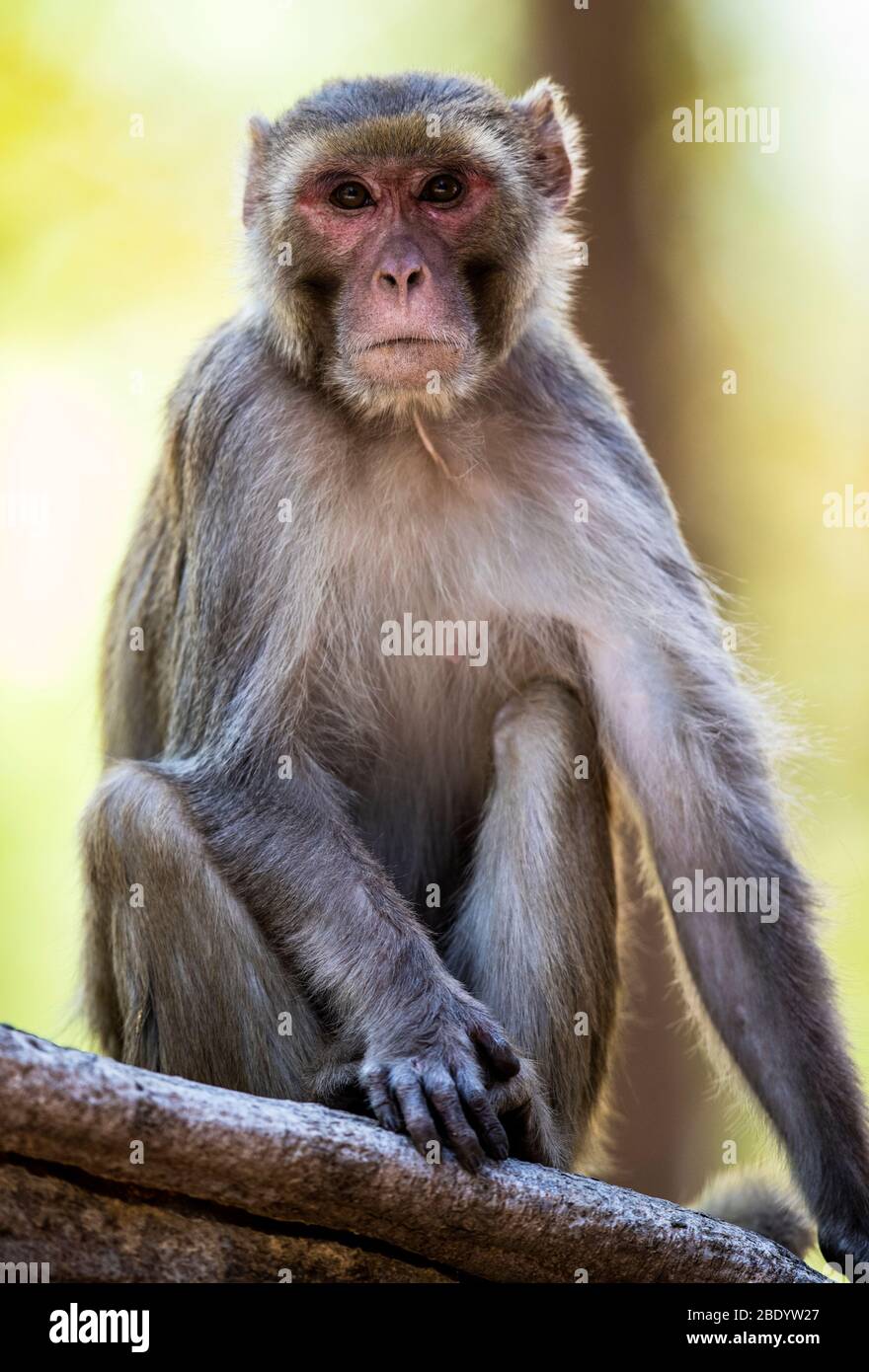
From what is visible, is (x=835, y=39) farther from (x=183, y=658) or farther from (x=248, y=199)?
(x=183, y=658)

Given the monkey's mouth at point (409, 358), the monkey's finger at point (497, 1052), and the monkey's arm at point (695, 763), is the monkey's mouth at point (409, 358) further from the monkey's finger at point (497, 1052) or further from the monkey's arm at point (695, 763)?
the monkey's finger at point (497, 1052)

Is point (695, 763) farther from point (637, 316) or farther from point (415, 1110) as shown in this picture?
point (637, 316)

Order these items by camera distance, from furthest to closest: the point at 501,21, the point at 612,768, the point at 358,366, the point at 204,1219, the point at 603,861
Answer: the point at 501,21 → the point at 612,768 → the point at 603,861 → the point at 358,366 → the point at 204,1219

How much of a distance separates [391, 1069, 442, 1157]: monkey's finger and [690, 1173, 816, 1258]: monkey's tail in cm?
203

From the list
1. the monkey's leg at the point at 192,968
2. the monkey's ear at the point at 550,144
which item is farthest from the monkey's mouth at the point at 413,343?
the monkey's leg at the point at 192,968

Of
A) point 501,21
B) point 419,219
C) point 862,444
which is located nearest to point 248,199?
point 419,219

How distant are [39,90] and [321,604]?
6494 millimetres

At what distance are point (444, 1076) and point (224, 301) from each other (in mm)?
5766

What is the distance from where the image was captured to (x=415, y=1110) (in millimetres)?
5207

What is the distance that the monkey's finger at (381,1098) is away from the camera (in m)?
5.22

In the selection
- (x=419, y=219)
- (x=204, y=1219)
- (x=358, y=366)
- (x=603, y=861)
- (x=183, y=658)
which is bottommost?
(x=204, y=1219)

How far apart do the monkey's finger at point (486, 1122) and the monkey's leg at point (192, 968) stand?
2.57 ft

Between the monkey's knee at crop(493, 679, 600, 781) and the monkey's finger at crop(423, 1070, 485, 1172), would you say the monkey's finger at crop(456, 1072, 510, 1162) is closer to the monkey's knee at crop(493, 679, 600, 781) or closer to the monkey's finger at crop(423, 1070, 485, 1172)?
the monkey's finger at crop(423, 1070, 485, 1172)

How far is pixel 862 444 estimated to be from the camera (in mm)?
11555
